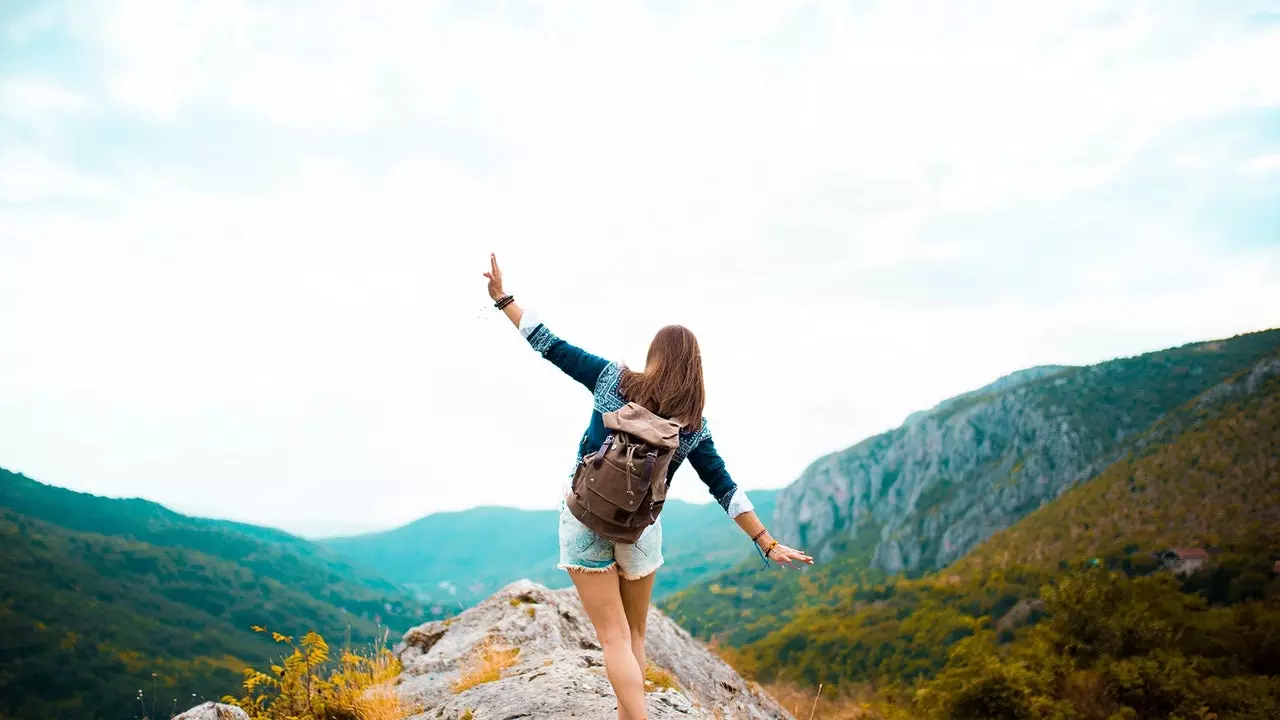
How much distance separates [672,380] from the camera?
3.95m

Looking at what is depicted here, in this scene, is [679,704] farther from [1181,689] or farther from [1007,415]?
[1007,415]

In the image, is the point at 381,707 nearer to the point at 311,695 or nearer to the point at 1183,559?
the point at 311,695

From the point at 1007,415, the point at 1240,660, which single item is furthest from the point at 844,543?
the point at 1240,660

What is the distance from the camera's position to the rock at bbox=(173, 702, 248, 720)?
6.20 m

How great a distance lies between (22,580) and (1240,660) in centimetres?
18517

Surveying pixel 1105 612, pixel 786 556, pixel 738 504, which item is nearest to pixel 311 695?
pixel 738 504

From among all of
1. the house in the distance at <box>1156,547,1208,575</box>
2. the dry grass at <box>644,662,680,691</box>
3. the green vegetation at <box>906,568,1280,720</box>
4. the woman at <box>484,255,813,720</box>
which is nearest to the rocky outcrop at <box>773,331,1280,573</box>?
the house in the distance at <box>1156,547,1208,575</box>

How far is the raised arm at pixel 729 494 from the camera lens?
4.26m

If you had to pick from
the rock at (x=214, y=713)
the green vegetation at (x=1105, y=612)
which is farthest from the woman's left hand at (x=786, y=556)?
the green vegetation at (x=1105, y=612)

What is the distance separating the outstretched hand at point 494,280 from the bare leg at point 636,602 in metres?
1.91

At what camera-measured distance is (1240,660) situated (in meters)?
22.4

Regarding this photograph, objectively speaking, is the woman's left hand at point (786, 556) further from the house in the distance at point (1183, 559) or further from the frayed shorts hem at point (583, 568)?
the house in the distance at point (1183, 559)

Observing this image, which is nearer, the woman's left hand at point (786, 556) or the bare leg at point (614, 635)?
the bare leg at point (614, 635)

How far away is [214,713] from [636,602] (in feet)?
15.6
